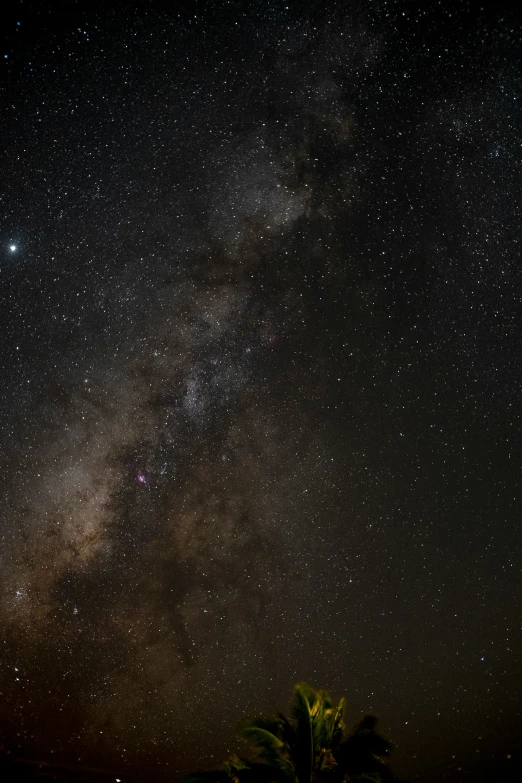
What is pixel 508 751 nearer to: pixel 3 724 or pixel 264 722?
pixel 3 724

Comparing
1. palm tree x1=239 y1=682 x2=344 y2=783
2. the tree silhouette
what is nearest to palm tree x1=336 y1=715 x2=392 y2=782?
the tree silhouette

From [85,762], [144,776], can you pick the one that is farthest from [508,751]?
[85,762]

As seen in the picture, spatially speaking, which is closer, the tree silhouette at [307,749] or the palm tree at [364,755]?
the tree silhouette at [307,749]

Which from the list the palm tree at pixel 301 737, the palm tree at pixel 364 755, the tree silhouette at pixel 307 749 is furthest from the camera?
the palm tree at pixel 364 755

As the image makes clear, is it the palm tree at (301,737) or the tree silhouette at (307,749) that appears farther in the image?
the palm tree at (301,737)

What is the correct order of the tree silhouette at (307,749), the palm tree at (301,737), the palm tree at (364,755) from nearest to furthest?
the tree silhouette at (307,749)
the palm tree at (301,737)
the palm tree at (364,755)

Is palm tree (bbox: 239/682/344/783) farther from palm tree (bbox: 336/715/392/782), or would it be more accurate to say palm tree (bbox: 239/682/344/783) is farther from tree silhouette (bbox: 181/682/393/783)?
palm tree (bbox: 336/715/392/782)

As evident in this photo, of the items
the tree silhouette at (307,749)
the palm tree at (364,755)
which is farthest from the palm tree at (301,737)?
the palm tree at (364,755)

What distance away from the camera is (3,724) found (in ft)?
105

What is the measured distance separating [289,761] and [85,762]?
36.3 meters

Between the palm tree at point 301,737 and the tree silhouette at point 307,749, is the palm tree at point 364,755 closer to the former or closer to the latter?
the tree silhouette at point 307,749

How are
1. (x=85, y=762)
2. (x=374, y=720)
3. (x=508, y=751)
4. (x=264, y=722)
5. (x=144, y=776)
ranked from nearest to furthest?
(x=264, y=722) < (x=374, y=720) < (x=85, y=762) < (x=144, y=776) < (x=508, y=751)

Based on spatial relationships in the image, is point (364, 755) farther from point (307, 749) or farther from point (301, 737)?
point (301, 737)

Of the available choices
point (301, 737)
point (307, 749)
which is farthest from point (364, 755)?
point (301, 737)
